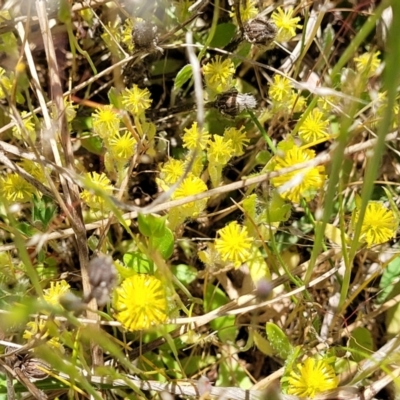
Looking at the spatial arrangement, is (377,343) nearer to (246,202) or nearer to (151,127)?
(246,202)

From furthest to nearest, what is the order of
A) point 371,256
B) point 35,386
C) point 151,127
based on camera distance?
point 371,256 → point 151,127 → point 35,386

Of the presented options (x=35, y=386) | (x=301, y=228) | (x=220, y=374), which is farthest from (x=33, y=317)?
(x=301, y=228)

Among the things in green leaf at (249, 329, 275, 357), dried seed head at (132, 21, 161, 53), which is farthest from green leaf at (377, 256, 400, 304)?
dried seed head at (132, 21, 161, 53)

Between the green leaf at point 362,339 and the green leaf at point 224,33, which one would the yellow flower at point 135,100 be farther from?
the green leaf at point 362,339

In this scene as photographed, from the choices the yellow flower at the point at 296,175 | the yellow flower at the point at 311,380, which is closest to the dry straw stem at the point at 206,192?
the yellow flower at the point at 296,175

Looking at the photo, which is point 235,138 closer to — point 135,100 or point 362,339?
point 135,100
